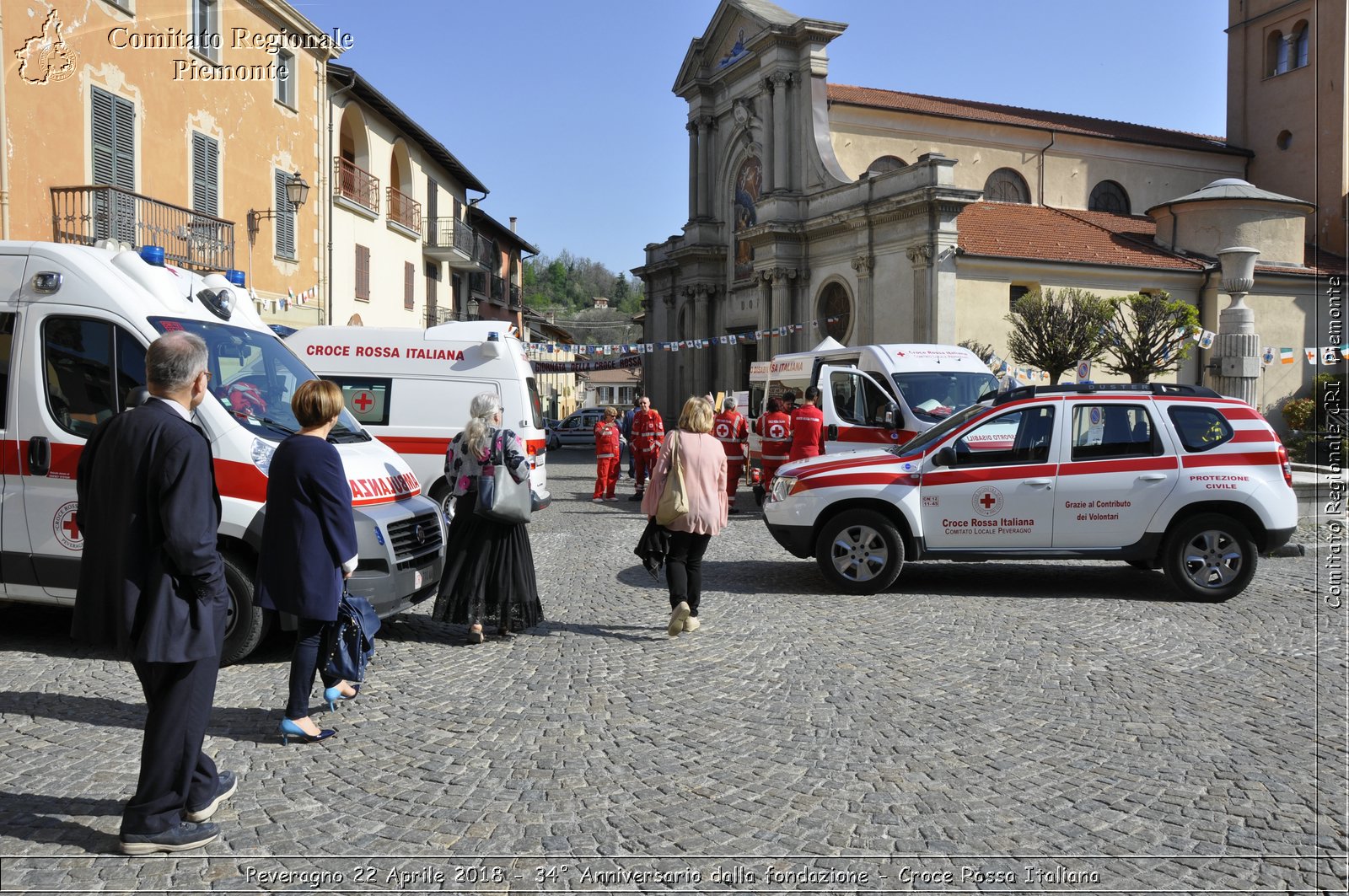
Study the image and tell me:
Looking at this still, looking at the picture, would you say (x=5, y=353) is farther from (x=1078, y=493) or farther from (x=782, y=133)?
(x=782, y=133)

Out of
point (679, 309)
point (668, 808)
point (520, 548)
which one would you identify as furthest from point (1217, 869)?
point (679, 309)

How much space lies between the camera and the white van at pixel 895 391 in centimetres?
1509

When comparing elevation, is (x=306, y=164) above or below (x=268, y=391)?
above

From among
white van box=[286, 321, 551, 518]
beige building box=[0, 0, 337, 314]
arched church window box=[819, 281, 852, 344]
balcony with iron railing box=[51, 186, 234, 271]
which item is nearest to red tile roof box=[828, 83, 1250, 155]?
arched church window box=[819, 281, 852, 344]

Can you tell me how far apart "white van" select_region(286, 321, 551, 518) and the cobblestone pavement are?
463 centimetres

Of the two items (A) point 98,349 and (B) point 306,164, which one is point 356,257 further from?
(A) point 98,349

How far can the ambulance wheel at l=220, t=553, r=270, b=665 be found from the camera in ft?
19.4

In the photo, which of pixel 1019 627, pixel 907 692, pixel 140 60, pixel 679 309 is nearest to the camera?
pixel 907 692

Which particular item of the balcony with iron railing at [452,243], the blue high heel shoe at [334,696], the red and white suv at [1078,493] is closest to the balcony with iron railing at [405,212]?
the balcony with iron railing at [452,243]

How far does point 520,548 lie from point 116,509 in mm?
3515

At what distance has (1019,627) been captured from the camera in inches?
297

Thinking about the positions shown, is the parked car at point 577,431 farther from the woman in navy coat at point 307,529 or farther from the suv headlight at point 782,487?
the woman in navy coat at point 307,529

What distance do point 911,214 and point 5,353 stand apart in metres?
26.9

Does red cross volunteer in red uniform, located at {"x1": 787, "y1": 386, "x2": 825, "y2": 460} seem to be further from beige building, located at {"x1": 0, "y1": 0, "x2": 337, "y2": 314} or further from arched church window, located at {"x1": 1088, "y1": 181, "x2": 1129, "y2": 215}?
arched church window, located at {"x1": 1088, "y1": 181, "x2": 1129, "y2": 215}
